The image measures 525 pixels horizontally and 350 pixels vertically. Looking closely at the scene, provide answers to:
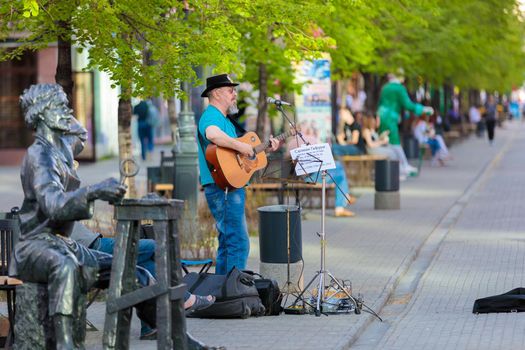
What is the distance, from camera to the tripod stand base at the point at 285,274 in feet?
38.1

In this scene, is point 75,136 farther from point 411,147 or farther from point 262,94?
point 411,147

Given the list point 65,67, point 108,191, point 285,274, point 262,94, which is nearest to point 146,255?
point 108,191

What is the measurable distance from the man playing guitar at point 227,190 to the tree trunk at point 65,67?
1721 millimetres

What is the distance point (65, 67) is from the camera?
12523 millimetres

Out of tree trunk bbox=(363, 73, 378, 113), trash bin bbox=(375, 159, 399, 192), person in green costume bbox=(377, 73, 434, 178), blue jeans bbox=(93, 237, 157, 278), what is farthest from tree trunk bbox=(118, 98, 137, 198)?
tree trunk bbox=(363, 73, 378, 113)

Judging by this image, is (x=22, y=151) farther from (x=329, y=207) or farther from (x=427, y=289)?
(x=427, y=289)

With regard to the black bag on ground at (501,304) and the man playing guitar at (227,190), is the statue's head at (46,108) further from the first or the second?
the black bag on ground at (501,304)

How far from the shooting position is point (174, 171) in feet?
60.3

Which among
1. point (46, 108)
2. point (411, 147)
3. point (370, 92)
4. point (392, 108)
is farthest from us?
point (370, 92)

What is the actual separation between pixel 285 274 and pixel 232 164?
114cm

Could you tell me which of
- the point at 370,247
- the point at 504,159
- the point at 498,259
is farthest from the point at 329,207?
the point at 504,159

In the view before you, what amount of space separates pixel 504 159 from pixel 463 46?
31.4ft

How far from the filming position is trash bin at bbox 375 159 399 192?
2114 centimetres

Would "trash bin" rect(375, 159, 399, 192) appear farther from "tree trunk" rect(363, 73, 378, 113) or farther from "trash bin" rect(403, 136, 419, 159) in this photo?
"trash bin" rect(403, 136, 419, 159)
